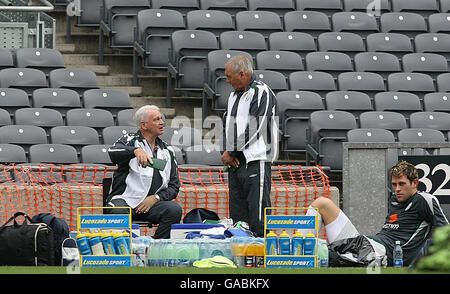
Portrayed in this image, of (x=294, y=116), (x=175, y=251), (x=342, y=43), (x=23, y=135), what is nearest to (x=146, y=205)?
(x=175, y=251)

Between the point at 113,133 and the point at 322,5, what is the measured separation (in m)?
4.61

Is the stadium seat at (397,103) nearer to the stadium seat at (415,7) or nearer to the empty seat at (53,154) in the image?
the stadium seat at (415,7)

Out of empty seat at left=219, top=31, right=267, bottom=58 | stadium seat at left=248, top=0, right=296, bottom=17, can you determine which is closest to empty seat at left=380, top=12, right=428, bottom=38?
stadium seat at left=248, top=0, right=296, bottom=17

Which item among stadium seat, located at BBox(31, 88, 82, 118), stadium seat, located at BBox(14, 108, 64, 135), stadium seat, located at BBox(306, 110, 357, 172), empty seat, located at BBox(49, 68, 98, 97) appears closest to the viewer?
stadium seat, located at BBox(14, 108, 64, 135)

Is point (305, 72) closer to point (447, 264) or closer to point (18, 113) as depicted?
point (18, 113)

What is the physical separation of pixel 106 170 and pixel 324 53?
4293 mm

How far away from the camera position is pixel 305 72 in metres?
14.0

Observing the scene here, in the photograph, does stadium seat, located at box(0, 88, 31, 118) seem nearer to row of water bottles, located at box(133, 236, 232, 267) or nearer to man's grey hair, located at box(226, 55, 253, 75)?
man's grey hair, located at box(226, 55, 253, 75)

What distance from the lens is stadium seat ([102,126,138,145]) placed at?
12.4 m

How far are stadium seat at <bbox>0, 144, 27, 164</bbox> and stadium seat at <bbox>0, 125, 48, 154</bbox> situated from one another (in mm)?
298

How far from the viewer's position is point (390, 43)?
15.2m

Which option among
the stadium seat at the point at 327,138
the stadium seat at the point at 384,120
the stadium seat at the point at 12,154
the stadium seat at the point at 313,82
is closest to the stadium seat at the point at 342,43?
the stadium seat at the point at 313,82
